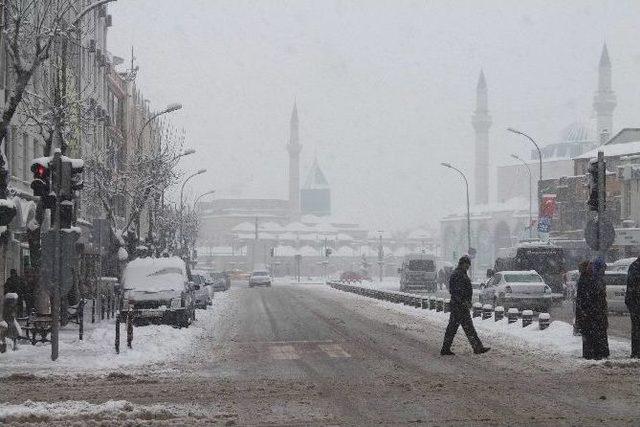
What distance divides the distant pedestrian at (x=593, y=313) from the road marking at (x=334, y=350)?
4221mm

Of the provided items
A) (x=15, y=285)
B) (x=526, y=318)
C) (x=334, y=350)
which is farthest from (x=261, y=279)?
(x=334, y=350)

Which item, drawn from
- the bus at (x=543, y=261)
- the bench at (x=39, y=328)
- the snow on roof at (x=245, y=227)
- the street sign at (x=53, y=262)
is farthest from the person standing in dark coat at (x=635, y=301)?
the snow on roof at (x=245, y=227)

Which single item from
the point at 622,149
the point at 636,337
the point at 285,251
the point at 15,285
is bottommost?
the point at 636,337

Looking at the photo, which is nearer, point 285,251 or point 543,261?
point 543,261

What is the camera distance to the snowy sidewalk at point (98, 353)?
59.2ft

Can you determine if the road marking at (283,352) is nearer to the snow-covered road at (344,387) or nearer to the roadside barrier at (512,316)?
the snow-covered road at (344,387)

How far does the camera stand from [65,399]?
1335 cm

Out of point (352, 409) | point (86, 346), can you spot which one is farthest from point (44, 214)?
point (352, 409)

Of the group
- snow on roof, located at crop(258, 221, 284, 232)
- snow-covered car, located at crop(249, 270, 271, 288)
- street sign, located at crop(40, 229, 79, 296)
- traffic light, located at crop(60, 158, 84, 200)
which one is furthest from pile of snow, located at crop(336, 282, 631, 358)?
snow on roof, located at crop(258, 221, 284, 232)

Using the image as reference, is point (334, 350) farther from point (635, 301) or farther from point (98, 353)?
point (635, 301)

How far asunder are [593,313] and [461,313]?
2632mm

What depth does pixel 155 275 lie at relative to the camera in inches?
1259

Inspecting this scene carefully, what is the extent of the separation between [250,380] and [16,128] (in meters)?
26.2

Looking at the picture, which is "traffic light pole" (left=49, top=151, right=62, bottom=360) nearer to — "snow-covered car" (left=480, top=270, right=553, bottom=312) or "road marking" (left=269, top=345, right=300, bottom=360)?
"road marking" (left=269, top=345, right=300, bottom=360)
